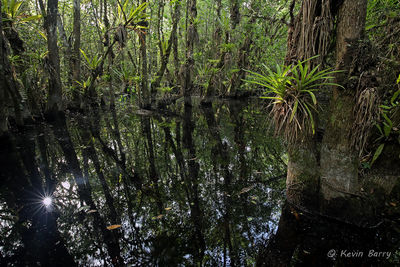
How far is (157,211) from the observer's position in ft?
8.89

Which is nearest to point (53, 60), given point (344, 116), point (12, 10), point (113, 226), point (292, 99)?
point (12, 10)

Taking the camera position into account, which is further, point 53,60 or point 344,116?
point 53,60

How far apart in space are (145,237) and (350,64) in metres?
2.79

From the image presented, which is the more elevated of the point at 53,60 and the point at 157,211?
the point at 53,60

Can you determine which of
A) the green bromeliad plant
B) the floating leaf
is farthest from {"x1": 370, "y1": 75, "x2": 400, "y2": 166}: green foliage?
the floating leaf

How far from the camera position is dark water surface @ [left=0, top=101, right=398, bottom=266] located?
2.05 m

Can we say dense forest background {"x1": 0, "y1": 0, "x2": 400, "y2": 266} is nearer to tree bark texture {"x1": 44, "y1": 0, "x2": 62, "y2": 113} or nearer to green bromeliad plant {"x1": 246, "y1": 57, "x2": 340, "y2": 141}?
green bromeliad plant {"x1": 246, "y1": 57, "x2": 340, "y2": 141}

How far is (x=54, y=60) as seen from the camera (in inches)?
261

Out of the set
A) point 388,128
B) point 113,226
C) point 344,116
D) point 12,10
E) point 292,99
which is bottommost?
point 113,226

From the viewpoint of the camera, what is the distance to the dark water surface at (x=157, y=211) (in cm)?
Answer: 205

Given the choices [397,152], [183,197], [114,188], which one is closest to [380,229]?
[397,152]

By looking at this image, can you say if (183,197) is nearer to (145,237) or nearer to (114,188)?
(145,237)

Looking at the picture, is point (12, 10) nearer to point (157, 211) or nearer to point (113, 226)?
point (113, 226)

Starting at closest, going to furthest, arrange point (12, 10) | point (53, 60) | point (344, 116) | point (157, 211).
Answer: point (344, 116) → point (157, 211) → point (12, 10) → point (53, 60)
